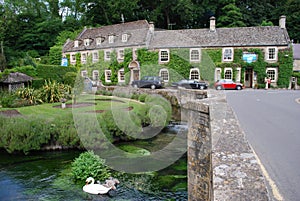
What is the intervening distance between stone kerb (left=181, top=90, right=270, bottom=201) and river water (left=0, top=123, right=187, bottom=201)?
2640 millimetres

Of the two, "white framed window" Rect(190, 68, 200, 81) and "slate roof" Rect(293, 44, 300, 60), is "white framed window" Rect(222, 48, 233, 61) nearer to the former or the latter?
"white framed window" Rect(190, 68, 200, 81)

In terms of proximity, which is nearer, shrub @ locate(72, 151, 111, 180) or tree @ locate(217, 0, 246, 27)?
shrub @ locate(72, 151, 111, 180)

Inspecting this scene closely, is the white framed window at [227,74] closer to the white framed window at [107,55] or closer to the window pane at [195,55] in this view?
the window pane at [195,55]

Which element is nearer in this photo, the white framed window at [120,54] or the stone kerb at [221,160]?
the stone kerb at [221,160]

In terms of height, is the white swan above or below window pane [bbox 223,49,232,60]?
below

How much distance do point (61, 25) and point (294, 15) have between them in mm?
41318

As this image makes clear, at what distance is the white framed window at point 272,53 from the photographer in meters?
30.8

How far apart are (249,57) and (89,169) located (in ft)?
83.6

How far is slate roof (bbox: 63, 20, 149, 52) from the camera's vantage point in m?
36.2

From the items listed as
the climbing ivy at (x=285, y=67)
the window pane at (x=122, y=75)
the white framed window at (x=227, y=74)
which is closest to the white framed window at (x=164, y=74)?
the window pane at (x=122, y=75)

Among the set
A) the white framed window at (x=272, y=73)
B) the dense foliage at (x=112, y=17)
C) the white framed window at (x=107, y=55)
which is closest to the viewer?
the white framed window at (x=272, y=73)

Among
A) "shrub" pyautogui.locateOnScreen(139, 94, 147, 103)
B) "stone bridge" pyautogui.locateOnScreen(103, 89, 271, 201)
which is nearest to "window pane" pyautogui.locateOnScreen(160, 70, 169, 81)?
"shrub" pyautogui.locateOnScreen(139, 94, 147, 103)

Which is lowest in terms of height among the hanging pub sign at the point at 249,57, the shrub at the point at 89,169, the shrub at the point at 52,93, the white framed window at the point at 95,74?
the shrub at the point at 89,169

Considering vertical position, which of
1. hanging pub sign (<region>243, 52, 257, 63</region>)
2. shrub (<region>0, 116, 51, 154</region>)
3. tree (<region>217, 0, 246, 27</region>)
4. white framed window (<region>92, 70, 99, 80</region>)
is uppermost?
tree (<region>217, 0, 246, 27</region>)
